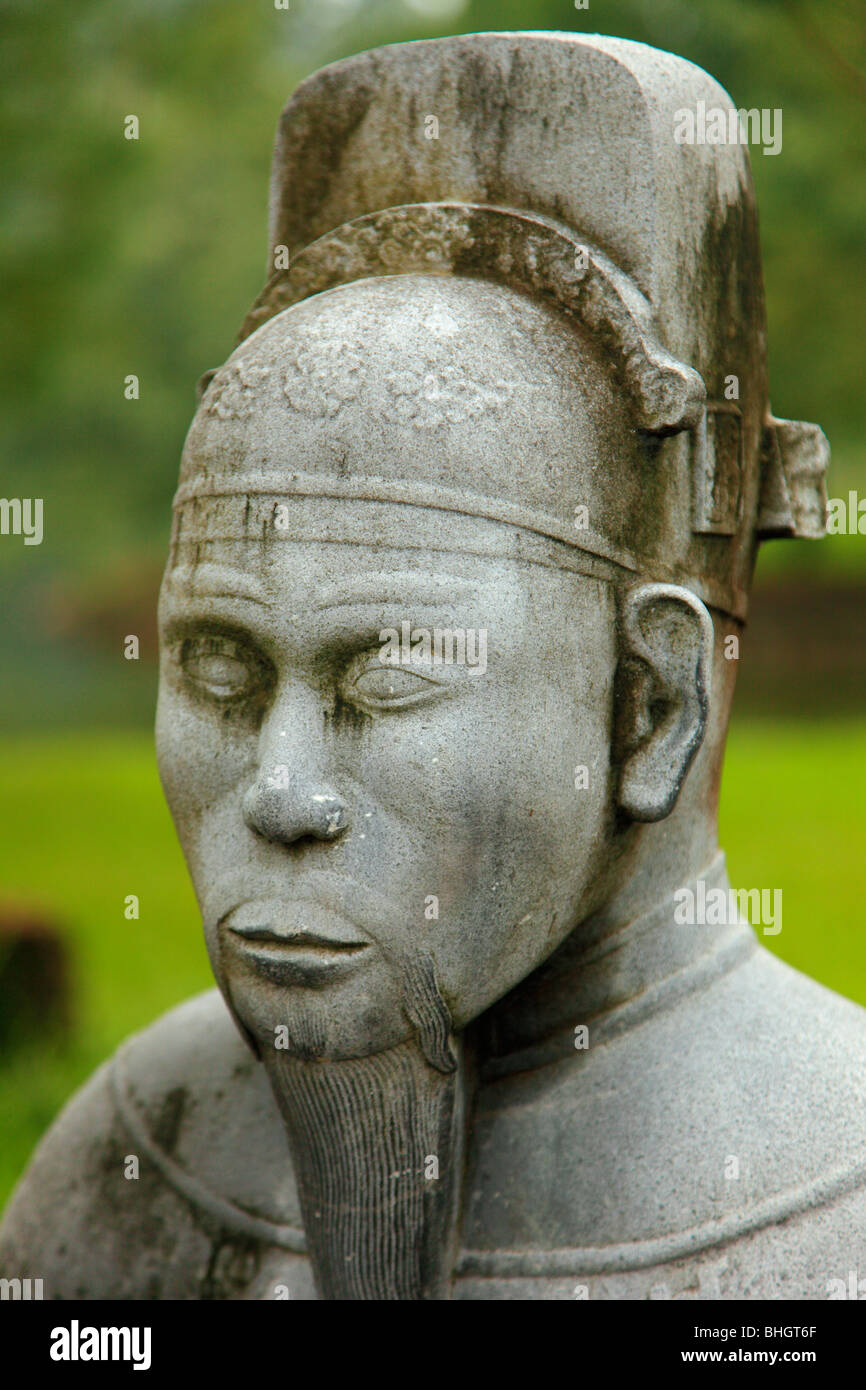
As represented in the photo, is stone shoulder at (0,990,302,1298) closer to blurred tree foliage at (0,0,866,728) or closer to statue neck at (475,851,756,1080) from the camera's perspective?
statue neck at (475,851,756,1080)

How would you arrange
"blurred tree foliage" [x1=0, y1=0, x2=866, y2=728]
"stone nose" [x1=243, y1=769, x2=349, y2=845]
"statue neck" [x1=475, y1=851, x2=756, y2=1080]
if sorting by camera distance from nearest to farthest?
"stone nose" [x1=243, y1=769, x2=349, y2=845]
"statue neck" [x1=475, y1=851, x2=756, y2=1080]
"blurred tree foliage" [x1=0, y1=0, x2=866, y2=728]

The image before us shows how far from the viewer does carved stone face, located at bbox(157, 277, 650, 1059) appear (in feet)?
6.53

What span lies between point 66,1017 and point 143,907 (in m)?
2.09

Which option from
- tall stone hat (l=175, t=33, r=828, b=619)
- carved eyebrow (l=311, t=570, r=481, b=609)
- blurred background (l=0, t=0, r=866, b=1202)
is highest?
blurred background (l=0, t=0, r=866, b=1202)

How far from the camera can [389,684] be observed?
199 cm

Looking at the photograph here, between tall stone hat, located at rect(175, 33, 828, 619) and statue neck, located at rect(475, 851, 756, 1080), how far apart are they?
A: 50cm

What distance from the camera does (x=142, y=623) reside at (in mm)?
18703

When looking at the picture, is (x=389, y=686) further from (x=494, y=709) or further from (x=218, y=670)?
(x=218, y=670)

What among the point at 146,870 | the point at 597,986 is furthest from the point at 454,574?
the point at 146,870

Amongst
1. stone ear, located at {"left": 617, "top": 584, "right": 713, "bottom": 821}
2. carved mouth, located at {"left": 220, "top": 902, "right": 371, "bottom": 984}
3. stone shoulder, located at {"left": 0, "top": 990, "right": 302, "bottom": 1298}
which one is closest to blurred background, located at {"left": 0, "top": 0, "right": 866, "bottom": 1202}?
stone shoulder, located at {"left": 0, "top": 990, "right": 302, "bottom": 1298}

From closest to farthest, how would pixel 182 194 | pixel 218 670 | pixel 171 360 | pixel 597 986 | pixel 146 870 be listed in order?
pixel 218 670 → pixel 597 986 → pixel 146 870 → pixel 171 360 → pixel 182 194

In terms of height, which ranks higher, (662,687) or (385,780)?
(662,687)

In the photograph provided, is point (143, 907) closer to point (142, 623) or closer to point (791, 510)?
point (791, 510)

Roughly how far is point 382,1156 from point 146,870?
6.10 meters
